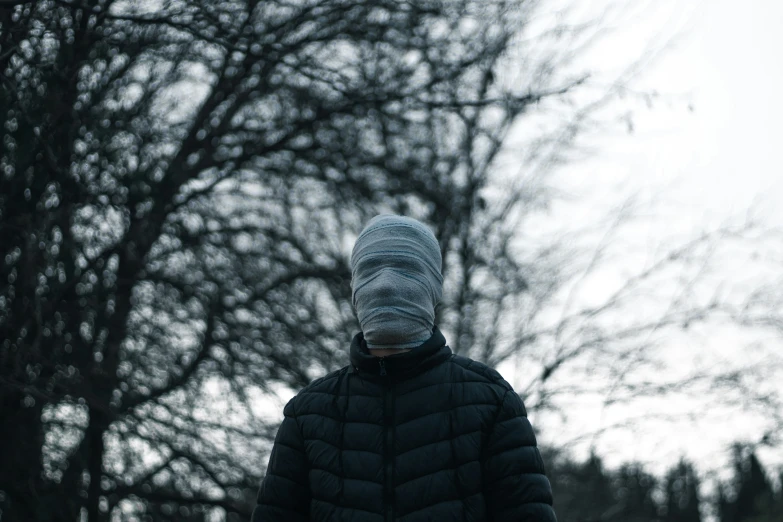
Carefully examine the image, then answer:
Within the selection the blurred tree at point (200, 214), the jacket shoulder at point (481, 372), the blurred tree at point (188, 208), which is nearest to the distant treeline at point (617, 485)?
the blurred tree at point (200, 214)

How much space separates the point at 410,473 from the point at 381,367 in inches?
8.7

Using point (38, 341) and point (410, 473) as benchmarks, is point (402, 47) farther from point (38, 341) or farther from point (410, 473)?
point (410, 473)

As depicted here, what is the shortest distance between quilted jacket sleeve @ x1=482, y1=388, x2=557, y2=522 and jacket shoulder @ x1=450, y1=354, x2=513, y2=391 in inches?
2.1

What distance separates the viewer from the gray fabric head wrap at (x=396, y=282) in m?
1.88

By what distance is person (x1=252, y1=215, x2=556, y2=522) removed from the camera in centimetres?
178

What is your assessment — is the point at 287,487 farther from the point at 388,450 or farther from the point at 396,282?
the point at 396,282

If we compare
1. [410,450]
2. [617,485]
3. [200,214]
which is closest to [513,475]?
[410,450]

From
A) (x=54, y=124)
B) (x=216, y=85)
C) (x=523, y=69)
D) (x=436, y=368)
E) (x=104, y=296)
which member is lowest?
(x=436, y=368)

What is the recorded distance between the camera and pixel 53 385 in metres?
5.11

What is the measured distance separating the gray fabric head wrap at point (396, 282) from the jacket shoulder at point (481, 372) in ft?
0.28

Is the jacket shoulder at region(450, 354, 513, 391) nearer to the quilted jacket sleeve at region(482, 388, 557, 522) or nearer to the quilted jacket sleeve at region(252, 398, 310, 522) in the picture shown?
the quilted jacket sleeve at region(482, 388, 557, 522)

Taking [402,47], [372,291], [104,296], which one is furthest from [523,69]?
[372,291]

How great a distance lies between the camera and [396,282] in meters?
1.89

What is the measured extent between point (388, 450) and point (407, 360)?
0.18 metres
